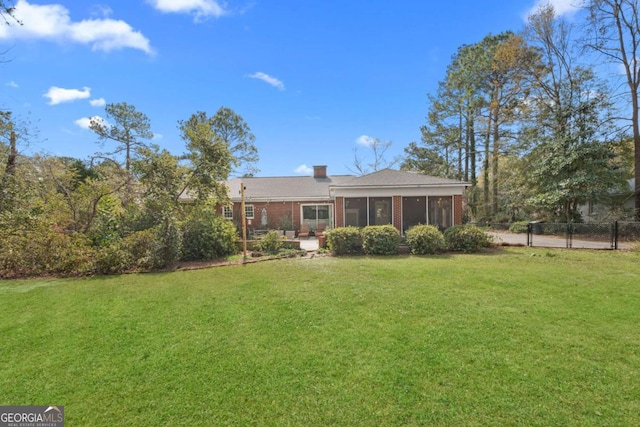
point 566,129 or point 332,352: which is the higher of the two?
point 566,129

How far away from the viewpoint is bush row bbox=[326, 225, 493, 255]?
10367mm

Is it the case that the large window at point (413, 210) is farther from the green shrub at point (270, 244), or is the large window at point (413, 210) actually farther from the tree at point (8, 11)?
the tree at point (8, 11)

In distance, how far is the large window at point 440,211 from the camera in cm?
1380

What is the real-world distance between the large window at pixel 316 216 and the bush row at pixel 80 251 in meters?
10.0

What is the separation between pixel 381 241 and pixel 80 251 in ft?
29.6

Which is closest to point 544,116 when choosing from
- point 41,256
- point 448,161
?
point 448,161

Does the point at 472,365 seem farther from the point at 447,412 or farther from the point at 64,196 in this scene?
the point at 64,196

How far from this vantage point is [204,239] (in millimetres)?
10328

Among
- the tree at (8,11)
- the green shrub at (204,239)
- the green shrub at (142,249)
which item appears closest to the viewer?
the tree at (8,11)

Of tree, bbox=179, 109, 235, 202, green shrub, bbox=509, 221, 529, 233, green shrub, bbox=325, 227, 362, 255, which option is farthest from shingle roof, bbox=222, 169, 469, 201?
green shrub, bbox=509, 221, 529, 233

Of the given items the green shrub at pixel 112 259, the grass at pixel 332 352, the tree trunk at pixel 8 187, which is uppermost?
the tree trunk at pixel 8 187

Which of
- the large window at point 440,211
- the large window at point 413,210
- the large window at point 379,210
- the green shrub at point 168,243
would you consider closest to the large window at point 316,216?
the large window at point 379,210

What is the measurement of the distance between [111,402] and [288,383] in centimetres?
161

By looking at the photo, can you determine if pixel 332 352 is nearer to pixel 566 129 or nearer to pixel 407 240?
pixel 407 240
